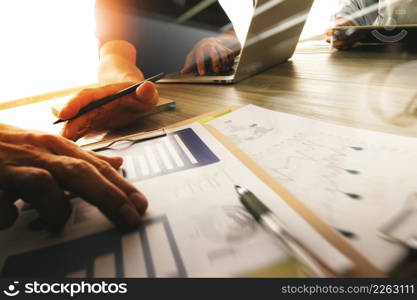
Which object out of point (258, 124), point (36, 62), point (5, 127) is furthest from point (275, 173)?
point (36, 62)

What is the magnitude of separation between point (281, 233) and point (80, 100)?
19.2 inches

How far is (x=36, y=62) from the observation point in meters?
2.26

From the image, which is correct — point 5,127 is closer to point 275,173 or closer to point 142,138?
point 142,138

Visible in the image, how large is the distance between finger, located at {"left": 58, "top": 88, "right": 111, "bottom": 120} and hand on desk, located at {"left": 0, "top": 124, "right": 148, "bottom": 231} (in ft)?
0.67

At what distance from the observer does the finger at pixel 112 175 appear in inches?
11.3

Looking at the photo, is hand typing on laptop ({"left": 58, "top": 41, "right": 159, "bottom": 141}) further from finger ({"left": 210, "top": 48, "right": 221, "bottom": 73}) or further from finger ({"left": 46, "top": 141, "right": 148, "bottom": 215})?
finger ({"left": 210, "top": 48, "right": 221, "bottom": 73})

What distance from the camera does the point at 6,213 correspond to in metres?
0.28

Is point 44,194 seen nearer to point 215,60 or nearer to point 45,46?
point 215,60

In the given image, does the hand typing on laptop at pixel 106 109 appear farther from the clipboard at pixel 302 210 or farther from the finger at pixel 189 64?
the finger at pixel 189 64

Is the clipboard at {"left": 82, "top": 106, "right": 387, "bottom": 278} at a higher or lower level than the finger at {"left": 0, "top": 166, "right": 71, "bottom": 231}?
lower

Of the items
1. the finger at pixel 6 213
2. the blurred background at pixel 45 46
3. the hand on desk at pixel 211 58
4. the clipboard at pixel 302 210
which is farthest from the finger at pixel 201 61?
the blurred background at pixel 45 46

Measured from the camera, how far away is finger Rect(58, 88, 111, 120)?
520 mm

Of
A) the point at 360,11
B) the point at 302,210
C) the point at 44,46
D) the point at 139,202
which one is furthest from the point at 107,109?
the point at 44,46

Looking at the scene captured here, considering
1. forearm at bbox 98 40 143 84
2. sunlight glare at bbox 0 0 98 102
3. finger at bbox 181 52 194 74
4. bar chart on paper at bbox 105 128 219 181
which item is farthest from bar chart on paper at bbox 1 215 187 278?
sunlight glare at bbox 0 0 98 102
